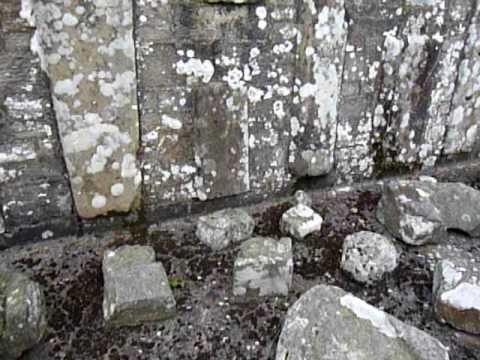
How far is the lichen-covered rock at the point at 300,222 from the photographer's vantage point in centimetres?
215

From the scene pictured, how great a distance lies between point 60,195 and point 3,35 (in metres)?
0.70

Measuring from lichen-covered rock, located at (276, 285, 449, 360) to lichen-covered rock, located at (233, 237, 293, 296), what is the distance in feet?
0.83

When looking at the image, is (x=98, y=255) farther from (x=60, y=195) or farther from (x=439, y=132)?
(x=439, y=132)

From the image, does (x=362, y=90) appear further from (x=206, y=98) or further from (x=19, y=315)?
(x=19, y=315)

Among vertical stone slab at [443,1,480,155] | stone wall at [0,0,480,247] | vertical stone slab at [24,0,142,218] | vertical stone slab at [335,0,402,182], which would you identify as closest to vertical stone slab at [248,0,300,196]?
stone wall at [0,0,480,247]

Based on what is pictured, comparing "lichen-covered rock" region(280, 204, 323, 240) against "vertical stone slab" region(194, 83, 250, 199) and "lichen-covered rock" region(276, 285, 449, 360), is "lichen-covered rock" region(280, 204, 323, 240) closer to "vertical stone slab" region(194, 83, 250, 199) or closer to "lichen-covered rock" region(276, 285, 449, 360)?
"vertical stone slab" region(194, 83, 250, 199)

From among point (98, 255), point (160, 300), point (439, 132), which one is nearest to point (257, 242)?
point (160, 300)

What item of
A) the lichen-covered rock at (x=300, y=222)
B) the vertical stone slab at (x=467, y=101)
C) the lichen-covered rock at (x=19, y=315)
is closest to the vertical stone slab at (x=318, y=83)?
the lichen-covered rock at (x=300, y=222)

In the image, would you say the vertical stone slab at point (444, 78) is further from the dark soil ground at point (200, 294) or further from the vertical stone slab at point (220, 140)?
the vertical stone slab at point (220, 140)

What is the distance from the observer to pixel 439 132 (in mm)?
2631

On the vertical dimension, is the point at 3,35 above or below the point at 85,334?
above

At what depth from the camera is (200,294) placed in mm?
1857

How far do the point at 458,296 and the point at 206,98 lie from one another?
132cm

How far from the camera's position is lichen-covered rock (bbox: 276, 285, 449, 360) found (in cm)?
141
